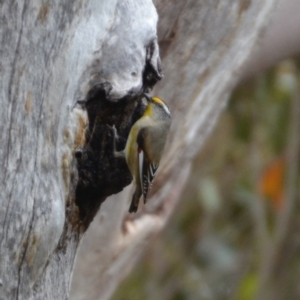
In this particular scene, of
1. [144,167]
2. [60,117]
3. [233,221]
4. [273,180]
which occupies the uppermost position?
[60,117]

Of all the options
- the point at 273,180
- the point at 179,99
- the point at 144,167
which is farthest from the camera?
the point at 273,180

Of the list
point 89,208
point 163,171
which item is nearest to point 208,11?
point 163,171

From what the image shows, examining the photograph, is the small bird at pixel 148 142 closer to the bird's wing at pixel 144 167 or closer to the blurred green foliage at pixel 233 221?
the bird's wing at pixel 144 167

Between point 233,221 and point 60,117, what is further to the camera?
point 233,221

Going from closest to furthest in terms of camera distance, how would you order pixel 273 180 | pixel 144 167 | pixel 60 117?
pixel 60 117 < pixel 144 167 < pixel 273 180

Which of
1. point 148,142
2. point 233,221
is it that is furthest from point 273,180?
point 148,142

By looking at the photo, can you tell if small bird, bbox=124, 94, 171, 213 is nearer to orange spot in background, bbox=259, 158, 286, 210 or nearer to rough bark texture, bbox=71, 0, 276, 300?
rough bark texture, bbox=71, 0, 276, 300

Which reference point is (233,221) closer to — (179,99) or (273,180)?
(273,180)
